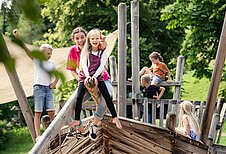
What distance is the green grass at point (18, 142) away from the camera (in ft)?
45.9

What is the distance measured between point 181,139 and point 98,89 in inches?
30.4

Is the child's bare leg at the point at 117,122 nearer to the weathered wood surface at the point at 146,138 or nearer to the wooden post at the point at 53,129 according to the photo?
the weathered wood surface at the point at 146,138

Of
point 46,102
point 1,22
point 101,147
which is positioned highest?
point 1,22

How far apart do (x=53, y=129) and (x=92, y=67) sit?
1.86 feet

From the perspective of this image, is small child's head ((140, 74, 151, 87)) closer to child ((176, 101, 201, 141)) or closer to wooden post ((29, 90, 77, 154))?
child ((176, 101, 201, 141))

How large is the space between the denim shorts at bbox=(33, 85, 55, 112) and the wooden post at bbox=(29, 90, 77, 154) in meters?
0.59

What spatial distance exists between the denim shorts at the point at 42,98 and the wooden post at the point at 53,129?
590mm

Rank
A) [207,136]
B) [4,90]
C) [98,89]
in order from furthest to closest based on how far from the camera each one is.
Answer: [4,90] → [207,136] → [98,89]

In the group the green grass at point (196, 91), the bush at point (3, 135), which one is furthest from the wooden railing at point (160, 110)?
the green grass at point (196, 91)

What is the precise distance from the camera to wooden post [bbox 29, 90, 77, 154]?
3.61m

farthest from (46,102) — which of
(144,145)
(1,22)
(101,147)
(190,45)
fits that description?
(190,45)

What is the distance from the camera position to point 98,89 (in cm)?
416

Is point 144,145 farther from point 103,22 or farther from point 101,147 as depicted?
point 103,22

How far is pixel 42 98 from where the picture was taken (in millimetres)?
4730
